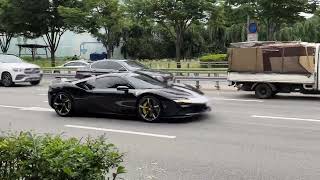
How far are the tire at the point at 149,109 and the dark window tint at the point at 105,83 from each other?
749 mm

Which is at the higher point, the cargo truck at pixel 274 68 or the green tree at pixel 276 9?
the green tree at pixel 276 9

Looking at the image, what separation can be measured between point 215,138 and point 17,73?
1585 cm

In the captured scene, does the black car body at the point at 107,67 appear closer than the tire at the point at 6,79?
Yes

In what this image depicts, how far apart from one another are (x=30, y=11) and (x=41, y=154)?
35.4 metres

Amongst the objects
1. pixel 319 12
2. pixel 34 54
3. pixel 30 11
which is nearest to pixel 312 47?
pixel 319 12

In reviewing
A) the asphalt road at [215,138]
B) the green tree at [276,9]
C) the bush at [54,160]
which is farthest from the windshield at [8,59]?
the bush at [54,160]

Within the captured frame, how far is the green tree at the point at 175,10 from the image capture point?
3136 cm

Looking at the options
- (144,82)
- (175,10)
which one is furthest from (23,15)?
(144,82)

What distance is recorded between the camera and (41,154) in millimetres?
3850

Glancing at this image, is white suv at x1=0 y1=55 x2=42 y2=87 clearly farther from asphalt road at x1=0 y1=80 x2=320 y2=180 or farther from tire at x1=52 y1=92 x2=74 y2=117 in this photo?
tire at x1=52 y1=92 x2=74 y2=117

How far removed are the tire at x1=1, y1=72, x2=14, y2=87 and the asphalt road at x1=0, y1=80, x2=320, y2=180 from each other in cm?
826

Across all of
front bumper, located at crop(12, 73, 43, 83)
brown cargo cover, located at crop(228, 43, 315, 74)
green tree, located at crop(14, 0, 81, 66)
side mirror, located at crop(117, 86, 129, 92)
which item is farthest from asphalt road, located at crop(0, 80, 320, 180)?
green tree, located at crop(14, 0, 81, 66)

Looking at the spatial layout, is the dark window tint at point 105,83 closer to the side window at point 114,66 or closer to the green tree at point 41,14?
the side window at point 114,66

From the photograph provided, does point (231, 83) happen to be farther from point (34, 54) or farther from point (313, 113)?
point (34, 54)
